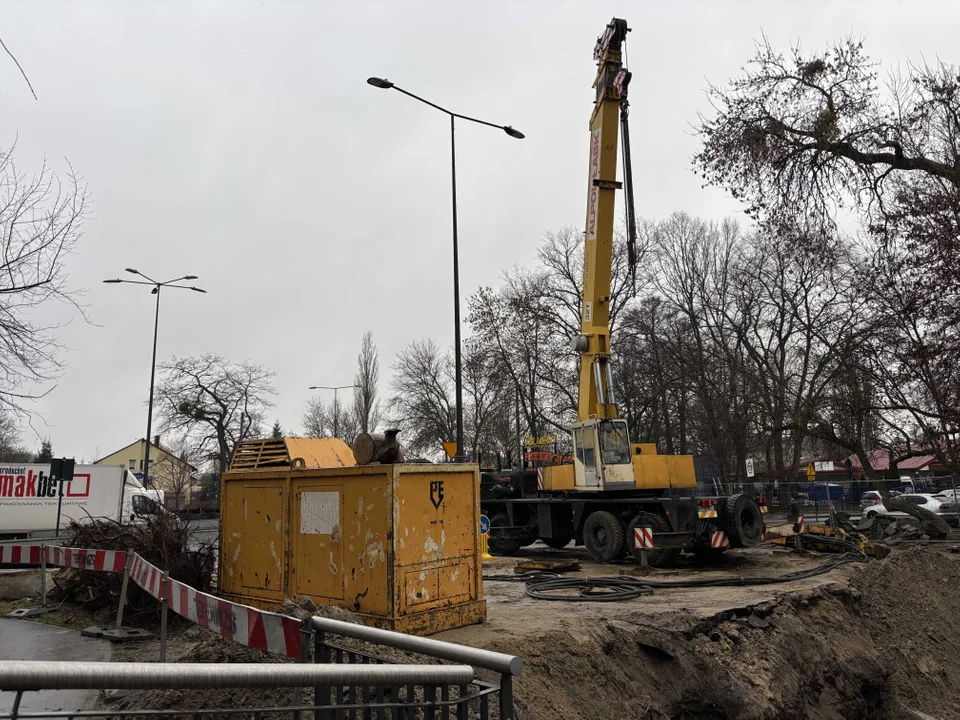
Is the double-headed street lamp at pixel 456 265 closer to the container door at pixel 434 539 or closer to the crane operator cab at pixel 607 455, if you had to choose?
the crane operator cab at pixel 607 455

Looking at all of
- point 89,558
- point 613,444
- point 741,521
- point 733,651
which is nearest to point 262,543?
point 89,558

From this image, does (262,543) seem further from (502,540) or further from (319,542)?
(502,540)

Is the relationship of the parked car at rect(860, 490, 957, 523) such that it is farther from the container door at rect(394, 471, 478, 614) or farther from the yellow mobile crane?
the container door at rect(394, 471, 478, 614)

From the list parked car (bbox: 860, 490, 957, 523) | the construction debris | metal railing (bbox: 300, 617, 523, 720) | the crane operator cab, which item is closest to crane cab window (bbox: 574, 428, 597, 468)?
the crane operator cab

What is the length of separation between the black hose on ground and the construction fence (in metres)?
4.45

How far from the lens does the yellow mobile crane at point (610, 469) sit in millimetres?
14438

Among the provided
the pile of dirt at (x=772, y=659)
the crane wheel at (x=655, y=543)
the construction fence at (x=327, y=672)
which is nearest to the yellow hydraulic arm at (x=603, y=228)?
the crane wheel at (x=655, y=543)

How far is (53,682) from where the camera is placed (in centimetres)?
184

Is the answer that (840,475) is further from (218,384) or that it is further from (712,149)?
(712,149)

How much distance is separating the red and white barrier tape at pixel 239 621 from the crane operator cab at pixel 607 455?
9.75 m

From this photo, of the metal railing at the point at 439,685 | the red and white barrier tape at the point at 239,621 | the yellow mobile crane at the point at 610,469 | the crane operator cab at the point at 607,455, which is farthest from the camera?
the crane operator cab at the point at 607,455

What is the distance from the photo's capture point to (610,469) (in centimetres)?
1518

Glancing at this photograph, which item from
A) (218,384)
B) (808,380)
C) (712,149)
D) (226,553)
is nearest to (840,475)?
(808,380)

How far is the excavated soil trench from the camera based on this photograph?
662cm
